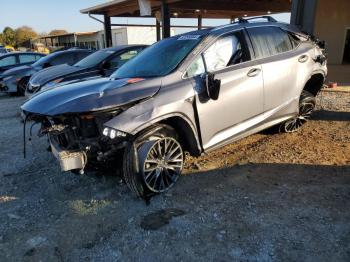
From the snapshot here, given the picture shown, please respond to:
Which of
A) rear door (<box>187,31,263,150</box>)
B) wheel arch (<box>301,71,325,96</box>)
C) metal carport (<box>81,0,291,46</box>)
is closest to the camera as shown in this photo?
rear door (<box>187,31,263,150</box>)

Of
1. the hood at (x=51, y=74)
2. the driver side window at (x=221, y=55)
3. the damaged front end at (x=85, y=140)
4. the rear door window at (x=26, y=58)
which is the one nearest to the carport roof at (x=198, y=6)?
the rear door window at (x=26, y=58)

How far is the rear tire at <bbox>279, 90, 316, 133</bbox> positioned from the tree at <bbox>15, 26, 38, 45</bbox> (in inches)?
2706

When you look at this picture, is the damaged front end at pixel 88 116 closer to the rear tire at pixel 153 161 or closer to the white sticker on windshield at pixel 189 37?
the rear tire at pixel 153 161

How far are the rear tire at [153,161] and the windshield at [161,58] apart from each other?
777 mm

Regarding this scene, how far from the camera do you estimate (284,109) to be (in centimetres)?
504

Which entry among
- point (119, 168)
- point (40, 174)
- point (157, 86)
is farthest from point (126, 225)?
point (40, 174)

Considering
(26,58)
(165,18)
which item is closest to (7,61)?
(26,58)

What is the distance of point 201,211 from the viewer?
355 cm

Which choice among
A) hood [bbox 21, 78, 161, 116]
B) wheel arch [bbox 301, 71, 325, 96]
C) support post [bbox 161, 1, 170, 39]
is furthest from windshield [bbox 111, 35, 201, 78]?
support post [bbox 161, 1, 170, 39]

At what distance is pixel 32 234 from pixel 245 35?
11.5ft

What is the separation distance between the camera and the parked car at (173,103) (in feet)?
11.6

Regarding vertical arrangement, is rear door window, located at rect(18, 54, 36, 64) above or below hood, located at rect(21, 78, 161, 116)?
below

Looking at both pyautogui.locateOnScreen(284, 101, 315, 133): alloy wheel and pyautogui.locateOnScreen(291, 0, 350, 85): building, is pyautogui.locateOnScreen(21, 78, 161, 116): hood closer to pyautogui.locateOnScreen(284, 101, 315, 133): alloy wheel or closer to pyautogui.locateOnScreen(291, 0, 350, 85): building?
pyautogui.locateOnScreen(284, 101, 315, 133): alloy wheel

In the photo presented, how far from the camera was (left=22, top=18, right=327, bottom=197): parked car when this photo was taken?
354cm
